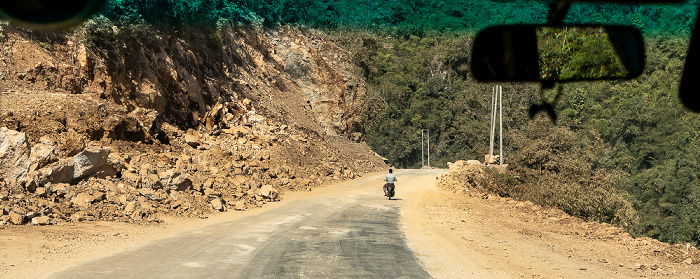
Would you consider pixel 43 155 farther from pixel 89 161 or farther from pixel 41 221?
pixel 41 221

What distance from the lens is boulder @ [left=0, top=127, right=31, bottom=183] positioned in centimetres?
1377

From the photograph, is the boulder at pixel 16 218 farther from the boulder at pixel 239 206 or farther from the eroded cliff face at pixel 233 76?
the eroded cliff face at pixel 233 76

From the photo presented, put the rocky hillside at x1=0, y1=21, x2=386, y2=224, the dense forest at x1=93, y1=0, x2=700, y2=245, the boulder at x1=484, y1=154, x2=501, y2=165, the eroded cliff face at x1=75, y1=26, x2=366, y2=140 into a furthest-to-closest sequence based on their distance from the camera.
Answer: the boulder at x1=484, y1=154, x2=501, y2=165, the dense forest at x1=93, y1=0, x2=700, y2=245, the eroded cliff face at x1=75, y1=26, x2=366, y2=140, the rocky hillside at x1=0, y1=21, x2=386, y2=224

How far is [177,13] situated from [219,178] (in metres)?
13.0

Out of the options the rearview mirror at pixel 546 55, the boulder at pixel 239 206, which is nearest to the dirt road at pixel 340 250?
the boulder at pixel 239 206

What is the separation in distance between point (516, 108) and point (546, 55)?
5575 cm

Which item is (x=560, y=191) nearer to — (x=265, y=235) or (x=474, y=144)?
(x=265, y=235)

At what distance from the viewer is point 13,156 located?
45.9 feet

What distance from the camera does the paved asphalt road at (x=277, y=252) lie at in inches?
355

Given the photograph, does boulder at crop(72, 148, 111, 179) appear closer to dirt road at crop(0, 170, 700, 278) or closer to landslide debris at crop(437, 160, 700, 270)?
Result: dirt road at crop(0, 170, 700, 278)

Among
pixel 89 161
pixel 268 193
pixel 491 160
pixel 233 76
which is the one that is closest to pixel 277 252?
pixel 89 161

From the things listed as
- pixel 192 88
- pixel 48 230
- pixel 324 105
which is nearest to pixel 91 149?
pixel 48 230

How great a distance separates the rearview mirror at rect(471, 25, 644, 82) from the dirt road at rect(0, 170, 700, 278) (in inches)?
191

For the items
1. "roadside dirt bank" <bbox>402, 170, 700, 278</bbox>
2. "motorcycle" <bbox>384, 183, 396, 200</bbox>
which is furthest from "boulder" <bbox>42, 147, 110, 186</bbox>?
"motorcycle" <bbox>384, 183, 396, 200</bbox>
